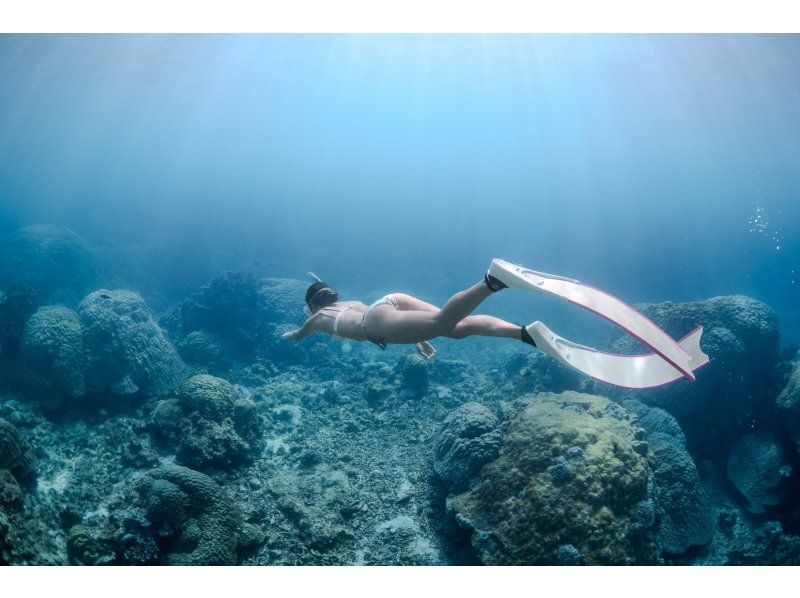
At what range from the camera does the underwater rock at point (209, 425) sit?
731 cm

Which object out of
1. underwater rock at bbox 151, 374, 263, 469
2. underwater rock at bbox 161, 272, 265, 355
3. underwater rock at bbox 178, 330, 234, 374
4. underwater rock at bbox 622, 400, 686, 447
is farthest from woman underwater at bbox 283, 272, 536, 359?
underwater rock at bbox 161, 272, 265, 355

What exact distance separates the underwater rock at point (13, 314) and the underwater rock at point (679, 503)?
1514 centimetres

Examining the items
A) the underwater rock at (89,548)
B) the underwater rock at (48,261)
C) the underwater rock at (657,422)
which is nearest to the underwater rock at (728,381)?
the underwater rock at (657,422)

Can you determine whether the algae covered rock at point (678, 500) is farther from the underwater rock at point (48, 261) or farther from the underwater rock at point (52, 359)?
the underwater rock at point (48, 261)

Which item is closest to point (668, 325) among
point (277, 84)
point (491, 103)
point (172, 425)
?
point (172, 425)

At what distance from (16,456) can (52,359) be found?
12.2 ft

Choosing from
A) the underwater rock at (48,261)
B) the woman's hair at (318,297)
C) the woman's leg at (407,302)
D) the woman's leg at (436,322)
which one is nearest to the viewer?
the woman's leg at (436,322)

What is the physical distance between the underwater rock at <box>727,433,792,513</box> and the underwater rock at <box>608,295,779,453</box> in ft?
1.80

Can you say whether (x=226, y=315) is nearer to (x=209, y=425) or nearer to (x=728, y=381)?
(x=209, y=425)

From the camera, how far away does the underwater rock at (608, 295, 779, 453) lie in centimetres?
886

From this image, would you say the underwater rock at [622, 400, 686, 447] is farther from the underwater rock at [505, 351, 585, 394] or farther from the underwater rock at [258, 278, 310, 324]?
the underwater rock at [258, 278, 310, 324]

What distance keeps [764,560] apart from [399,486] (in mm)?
6184

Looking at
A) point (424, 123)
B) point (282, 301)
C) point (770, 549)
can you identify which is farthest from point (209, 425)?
point (424, 123)

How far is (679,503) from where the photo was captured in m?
6.62
